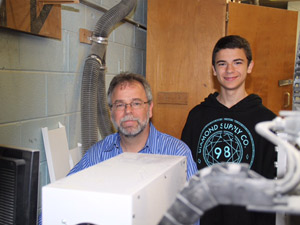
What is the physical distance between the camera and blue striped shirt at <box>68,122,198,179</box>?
A: 4.70 feet

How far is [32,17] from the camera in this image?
4.60 feet

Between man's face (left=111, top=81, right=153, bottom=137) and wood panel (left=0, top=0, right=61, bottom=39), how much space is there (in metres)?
0.40

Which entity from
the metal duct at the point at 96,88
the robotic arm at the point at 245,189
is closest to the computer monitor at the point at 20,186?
the robotic arm at the point at 245,189

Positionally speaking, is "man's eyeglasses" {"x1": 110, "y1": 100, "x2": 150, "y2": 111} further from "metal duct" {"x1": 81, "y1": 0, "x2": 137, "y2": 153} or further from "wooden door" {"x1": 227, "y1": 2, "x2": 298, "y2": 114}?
"wooden door" {"x1": 227, "y1": 2, "x2": 298, "y2": 114}

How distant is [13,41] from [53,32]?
0.23 m

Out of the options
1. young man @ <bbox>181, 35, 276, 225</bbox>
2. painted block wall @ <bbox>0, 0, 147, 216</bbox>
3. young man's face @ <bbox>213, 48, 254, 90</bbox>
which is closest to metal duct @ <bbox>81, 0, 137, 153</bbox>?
painted block wall @ <bbox>0, 0, 147, 216</bbox>

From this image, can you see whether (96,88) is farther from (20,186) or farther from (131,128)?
(20,186)

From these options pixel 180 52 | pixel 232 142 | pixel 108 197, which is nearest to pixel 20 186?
pixel 108 197

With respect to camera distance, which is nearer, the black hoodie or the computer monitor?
the computer monitor

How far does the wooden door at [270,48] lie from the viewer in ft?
8.29

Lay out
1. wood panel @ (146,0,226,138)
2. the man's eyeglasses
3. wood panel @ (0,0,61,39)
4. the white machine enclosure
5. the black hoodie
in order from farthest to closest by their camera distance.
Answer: wood panel @ (146,0,226,138), the black hoodie, the man's eyeglasses, wood panel @ (0,0,61,39), the white machine enclosure

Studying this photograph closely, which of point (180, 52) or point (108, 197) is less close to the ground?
point (180, 52)

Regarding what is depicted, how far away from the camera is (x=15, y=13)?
4.28 ft

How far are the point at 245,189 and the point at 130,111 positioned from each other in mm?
1078
